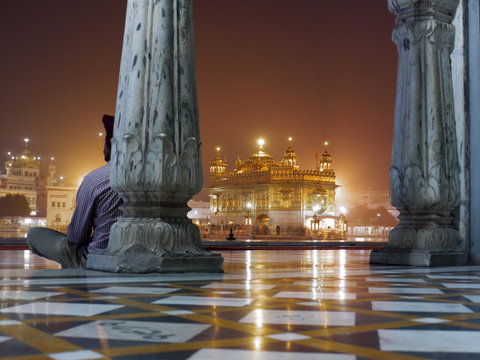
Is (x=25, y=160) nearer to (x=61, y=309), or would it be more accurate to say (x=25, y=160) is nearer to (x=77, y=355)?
(x=61, y=309)

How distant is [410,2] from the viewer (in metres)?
6.87

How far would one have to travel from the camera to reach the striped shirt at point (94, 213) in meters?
5.04

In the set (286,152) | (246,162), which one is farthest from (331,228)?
(246,162)

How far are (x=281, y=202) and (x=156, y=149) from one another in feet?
132

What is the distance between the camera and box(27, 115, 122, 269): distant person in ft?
16.6

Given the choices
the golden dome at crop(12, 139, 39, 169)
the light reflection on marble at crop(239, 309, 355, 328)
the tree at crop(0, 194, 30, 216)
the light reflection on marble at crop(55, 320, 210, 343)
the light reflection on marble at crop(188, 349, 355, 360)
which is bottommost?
the light reflection on marble at crop(239, 309, 355, 328)

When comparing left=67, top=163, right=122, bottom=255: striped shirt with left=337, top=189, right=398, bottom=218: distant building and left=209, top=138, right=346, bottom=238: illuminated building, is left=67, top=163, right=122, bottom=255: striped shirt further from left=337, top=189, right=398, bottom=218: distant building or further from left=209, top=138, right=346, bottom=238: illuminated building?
left=337, top=189, right=398, bottom=218: distant building

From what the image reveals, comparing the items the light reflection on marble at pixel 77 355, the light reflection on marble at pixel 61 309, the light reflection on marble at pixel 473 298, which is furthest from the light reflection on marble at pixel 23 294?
the light reflection on marble at pixel 473 298

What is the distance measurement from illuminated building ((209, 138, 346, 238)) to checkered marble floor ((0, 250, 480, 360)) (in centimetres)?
3695

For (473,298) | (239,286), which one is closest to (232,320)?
(239,286)

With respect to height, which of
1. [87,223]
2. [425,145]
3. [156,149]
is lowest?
[87,223]

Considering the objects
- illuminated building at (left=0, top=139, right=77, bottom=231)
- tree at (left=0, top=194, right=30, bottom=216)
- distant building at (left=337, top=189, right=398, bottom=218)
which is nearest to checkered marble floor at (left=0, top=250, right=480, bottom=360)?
tree at (left=0, top=194, right=30, bottom=216)

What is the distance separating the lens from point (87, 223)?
5.04 m

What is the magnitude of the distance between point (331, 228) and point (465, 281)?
38226 mm
